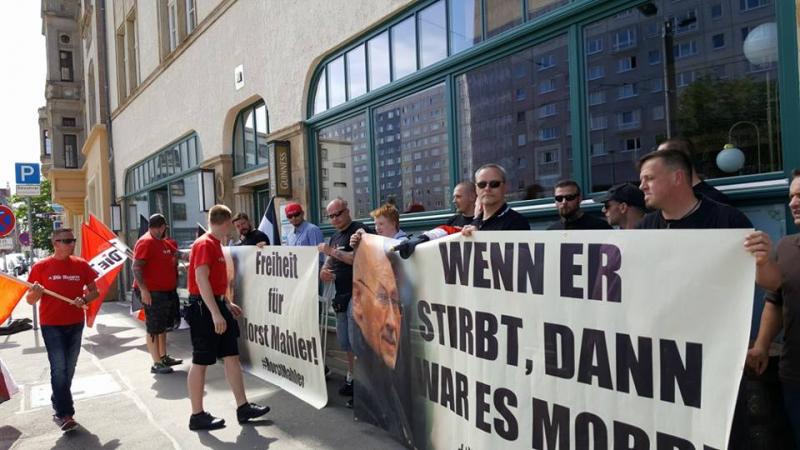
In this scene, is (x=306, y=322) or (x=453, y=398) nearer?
(x=453, y=398)

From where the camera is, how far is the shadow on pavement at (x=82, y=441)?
4.32m

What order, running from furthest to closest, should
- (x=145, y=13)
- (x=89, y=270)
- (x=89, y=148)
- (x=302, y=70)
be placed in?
1. (x=89, y=148)
2. (x=145, y=13)
3. (x=302, y=70)
4. (x=89, y=270)

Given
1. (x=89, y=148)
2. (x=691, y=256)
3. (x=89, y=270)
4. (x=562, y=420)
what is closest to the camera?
(x=691, y=256)

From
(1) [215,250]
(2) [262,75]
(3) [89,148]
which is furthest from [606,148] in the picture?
(3) [89,148]

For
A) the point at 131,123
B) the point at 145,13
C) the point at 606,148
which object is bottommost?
the point at 606,148

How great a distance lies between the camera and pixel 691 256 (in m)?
2.08

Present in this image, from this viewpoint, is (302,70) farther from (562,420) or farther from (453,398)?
(562,420)

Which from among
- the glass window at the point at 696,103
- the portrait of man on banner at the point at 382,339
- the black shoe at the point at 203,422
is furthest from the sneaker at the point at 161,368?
the glass window at the point at 696,103

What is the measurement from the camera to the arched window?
10.1m

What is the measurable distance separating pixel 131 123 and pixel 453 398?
17.6 metres

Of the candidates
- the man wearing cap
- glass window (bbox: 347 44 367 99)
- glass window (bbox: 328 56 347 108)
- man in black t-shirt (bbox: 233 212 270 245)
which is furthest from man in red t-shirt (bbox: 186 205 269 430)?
glass window (bbox: 328 56 347 108)

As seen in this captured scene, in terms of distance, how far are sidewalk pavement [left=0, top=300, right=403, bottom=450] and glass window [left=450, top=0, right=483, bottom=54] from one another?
150 inches

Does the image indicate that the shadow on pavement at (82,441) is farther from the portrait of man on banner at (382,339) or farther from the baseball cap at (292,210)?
the baseball cap at (292,210)

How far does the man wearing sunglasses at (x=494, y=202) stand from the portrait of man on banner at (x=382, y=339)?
0.64 meters
